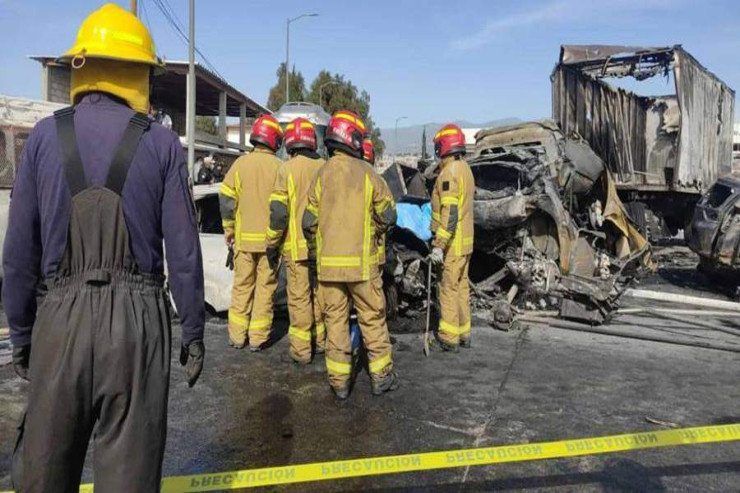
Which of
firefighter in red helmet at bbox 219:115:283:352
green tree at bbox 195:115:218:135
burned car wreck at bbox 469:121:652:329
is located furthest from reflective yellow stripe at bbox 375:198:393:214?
green tree at bbox 195:115:218:135

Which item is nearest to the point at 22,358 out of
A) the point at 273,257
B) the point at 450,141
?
the point at 273,257

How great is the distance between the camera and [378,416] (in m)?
3.94

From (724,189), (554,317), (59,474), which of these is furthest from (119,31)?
(724,189)

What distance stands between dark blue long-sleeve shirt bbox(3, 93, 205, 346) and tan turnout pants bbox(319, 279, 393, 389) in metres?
2.14

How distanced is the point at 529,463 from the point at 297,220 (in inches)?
105

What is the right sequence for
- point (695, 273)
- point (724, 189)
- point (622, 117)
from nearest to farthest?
1. point (724, 189)
2. point (695, 273)
3. point (622, 117)

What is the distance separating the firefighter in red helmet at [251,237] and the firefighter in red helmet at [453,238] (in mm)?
1495

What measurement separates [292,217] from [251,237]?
0.54m

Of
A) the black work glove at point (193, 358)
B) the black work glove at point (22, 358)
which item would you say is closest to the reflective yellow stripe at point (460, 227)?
the black work glove at point (193, 358)

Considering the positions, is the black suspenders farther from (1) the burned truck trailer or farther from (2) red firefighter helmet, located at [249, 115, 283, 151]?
(1) the burned truck trailer

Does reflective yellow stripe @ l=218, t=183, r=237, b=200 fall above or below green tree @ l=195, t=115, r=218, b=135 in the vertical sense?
below

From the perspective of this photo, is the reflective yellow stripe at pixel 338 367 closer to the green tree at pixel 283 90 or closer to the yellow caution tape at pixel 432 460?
the yellow caution tape at pixel 432 460

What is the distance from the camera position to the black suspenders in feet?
6.40

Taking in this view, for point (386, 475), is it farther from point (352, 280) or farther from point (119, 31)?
point (119, 31)
